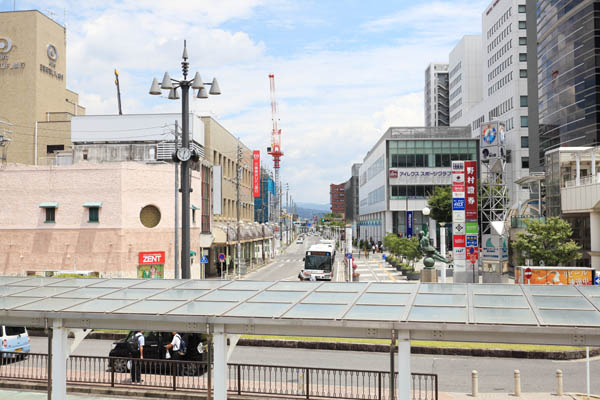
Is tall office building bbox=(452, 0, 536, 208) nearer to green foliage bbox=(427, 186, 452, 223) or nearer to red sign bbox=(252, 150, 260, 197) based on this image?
green foliage bbox=(427, 186, 452, 223)

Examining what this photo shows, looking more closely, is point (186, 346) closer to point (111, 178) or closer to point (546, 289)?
point (546, 289)

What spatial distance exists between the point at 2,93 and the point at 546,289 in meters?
68.2

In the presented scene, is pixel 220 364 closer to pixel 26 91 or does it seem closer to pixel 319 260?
pixel 319 260

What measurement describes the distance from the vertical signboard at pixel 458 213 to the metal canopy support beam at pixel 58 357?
98.7ft

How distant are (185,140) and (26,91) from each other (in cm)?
5500

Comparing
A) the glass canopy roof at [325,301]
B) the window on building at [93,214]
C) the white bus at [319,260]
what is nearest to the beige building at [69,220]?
the window on building at [93,214]

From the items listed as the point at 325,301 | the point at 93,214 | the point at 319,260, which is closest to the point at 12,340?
the point at 325,301

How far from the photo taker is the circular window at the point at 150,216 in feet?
132

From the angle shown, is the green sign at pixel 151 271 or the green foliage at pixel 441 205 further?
the green foliage at pixel 441 205

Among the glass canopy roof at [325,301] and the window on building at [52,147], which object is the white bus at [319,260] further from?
the window on building at [52,147]

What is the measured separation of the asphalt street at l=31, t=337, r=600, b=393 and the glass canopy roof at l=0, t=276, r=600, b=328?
5.73 metres

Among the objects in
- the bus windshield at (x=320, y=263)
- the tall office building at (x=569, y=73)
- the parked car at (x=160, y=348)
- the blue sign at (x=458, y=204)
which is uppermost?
the tall office building at (x=569, y=73)

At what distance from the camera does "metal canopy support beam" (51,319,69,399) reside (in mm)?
12445

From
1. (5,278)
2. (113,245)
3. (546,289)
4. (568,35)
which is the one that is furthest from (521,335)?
(568,35)
